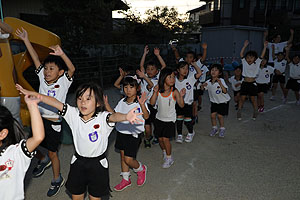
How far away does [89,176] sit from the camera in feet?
9.14

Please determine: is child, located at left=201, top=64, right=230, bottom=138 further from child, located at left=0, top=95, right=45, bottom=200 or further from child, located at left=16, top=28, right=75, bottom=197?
child, located at left=0, top=95, right=45, bottom=200

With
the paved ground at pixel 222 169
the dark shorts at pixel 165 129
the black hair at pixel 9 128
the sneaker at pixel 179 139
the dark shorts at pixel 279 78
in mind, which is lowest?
the paved ground at pixel 222 169

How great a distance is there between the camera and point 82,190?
2.86 m

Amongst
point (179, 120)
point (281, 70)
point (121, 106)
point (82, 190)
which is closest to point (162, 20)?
point (281, 70)

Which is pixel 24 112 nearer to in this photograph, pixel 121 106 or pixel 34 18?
pixel 121 106

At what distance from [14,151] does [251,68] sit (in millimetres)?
6204

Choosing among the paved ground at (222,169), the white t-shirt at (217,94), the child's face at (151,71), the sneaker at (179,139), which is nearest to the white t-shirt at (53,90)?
the paved ground at (222,169)

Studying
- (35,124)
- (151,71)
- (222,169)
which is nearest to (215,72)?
(151,71)

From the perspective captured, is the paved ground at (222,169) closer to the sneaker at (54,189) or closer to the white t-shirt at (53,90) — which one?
the sneaker at (54,189)

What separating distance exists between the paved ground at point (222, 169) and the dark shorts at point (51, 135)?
66 centimetres

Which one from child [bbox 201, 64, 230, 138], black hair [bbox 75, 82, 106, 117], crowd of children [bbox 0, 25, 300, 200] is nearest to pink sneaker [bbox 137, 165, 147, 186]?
crowd of children [bbox 0, 25, 300, 200]

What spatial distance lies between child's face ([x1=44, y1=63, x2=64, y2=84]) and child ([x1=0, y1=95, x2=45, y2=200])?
4.91 feet

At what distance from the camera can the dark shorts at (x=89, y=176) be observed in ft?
9.09

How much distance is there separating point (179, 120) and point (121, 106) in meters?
1.97
